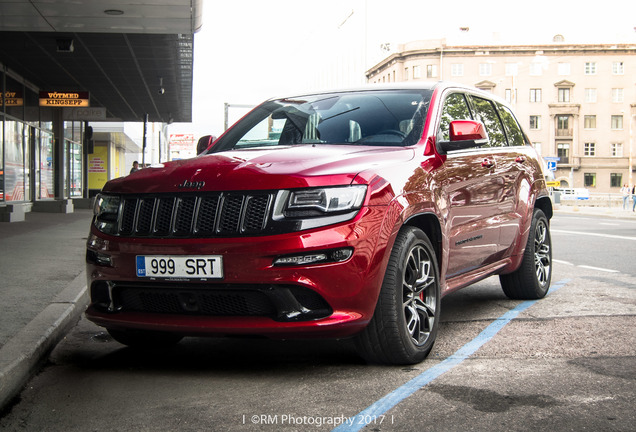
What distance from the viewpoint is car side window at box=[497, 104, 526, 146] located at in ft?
22.2

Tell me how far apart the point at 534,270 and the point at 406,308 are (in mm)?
2744

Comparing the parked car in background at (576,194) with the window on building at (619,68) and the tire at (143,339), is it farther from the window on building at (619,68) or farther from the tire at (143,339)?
the tire at (143,339)

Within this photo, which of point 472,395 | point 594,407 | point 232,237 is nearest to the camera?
point 594,407

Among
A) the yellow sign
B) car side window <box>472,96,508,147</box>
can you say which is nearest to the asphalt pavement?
car side window <box>472,96,508,147</box>

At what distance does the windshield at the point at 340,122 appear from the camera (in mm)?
5078

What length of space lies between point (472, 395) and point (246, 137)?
2.77 meters

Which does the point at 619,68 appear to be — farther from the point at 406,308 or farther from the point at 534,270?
the point at 406,308

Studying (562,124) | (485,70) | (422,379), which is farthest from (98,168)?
(562,124)

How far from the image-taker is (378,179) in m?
4.14

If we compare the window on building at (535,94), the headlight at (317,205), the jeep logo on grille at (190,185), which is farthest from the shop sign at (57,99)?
the window on building at (535,94)

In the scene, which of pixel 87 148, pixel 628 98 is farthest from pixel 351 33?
pixel 87 148

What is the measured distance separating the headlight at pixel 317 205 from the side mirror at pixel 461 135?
1.24m

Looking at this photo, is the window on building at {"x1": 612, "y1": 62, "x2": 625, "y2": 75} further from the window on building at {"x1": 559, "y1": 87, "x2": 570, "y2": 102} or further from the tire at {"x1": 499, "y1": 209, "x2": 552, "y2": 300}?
the tire at {"x1": 499, "y1": 209, "x2": 552, "y2": 300}

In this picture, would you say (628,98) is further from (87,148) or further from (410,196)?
(410,196)
